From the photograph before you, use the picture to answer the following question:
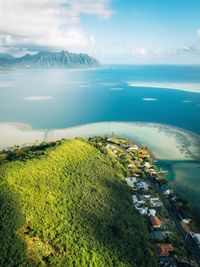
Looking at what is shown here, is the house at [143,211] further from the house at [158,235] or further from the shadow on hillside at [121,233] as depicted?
the house at [158,235]

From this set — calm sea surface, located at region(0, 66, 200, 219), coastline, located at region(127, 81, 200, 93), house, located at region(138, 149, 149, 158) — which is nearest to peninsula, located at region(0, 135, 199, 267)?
calm sea surface, located at region(0, 66, 200, 219)

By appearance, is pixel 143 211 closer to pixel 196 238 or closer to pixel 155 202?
pixel 155 202

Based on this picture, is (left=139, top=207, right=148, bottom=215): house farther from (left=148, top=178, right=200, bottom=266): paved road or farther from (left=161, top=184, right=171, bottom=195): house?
(left=161, top=184, right=171, bottom=195): house

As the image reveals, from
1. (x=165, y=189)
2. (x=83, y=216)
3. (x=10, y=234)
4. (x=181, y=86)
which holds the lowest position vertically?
(x=165, y=189)

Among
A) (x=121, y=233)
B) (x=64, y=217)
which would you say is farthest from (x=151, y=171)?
(x=64, y=217)

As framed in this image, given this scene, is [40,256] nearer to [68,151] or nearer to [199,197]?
[68,151]
